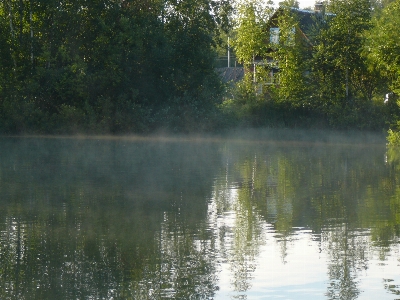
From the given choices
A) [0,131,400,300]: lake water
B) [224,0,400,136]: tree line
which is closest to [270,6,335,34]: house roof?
[224,0,400,136]: tree line

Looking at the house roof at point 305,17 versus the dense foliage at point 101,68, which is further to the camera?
the house roof at point 305,17

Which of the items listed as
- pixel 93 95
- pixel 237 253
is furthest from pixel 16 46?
pixel 237 253

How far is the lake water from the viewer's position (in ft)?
24.2

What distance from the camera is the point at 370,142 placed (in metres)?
33.2

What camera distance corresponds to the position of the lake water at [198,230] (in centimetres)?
739

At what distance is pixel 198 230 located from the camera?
33.8 ft

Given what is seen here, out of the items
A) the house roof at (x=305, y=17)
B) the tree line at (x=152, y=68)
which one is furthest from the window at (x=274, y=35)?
the tree line at (x=152, y=68)

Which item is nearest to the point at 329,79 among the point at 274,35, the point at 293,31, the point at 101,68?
the point at 293,31

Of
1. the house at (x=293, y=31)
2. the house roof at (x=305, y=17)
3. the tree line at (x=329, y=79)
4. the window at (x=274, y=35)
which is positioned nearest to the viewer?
the tree line at (x=329, y=79)

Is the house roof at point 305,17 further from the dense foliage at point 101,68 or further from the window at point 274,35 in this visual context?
the dense foliage at point 101,68

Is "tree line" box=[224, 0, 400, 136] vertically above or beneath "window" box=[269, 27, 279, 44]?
beneath

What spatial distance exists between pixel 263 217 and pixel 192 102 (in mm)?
27718

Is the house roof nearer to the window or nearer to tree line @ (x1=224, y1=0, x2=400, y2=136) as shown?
tree line @ (x1=224, y1=0, x2=400, y2=136)

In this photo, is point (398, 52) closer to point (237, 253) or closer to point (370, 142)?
point (370, 142)
